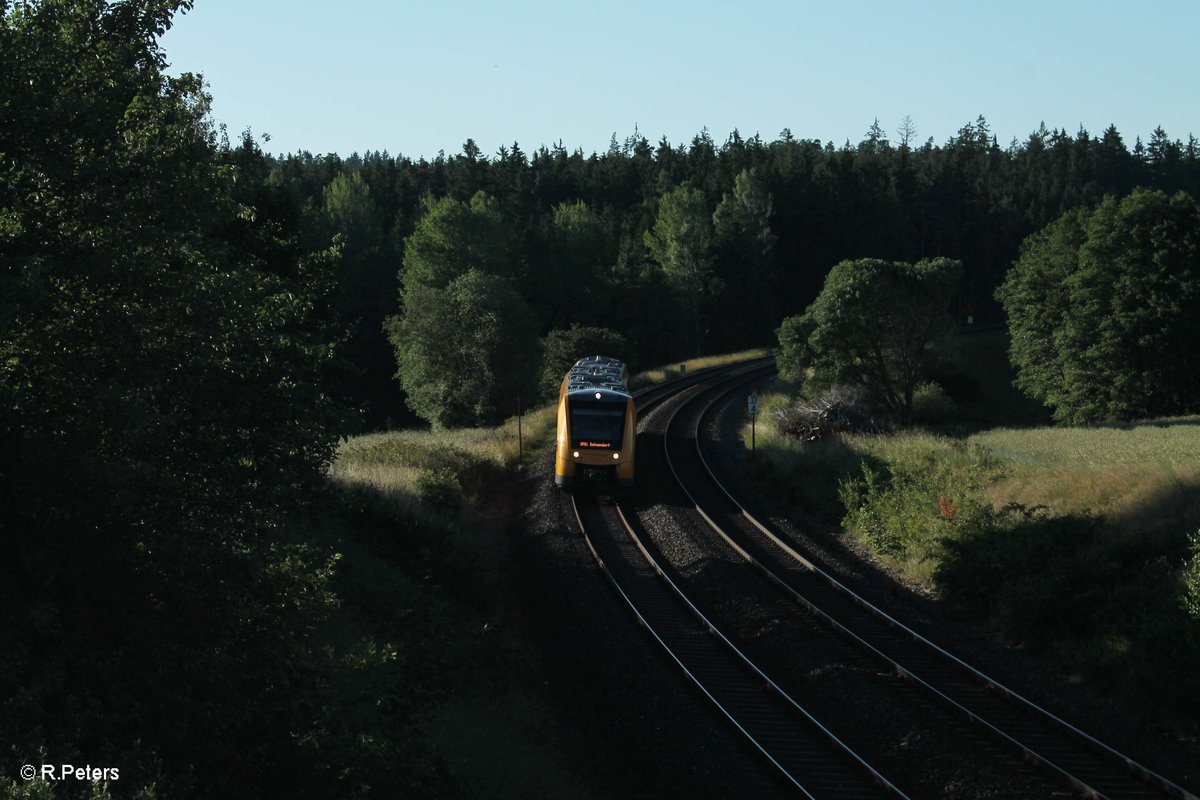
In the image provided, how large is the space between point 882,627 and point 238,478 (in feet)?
39.9

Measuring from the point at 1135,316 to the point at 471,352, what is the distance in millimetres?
32564

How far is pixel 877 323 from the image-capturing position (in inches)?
1870

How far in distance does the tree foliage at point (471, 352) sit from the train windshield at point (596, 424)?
27430 mm

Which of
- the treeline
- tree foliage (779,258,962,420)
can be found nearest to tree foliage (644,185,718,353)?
the treeline

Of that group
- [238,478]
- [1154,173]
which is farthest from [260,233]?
[1154,173]

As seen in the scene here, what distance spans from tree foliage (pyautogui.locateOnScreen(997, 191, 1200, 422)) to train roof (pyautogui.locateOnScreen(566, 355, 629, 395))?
24.1 meters

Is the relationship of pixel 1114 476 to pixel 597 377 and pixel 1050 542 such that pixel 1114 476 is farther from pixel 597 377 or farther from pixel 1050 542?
pixel 597 377

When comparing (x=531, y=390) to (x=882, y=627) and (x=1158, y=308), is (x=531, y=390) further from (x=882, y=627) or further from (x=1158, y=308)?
(x=882, y=627)

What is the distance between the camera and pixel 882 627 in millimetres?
18484

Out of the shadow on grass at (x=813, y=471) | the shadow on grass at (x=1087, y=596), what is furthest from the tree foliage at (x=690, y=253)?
the shadow on grass at (x=1087, y=596)

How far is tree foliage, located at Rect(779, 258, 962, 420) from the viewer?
1850 inches

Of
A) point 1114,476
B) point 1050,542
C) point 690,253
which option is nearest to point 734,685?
point 1050,542

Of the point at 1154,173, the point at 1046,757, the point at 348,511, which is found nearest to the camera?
the point at 1046,757

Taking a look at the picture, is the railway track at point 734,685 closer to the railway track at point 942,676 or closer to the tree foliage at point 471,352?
the railway track at point 942,676
